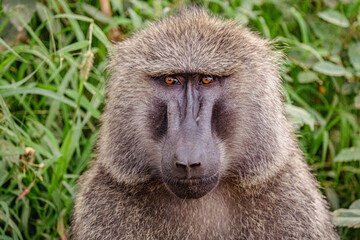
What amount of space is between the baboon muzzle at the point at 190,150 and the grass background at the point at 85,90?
78 cm

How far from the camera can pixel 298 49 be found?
15.4ft

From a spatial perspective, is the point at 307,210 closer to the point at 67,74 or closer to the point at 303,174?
the point at 303,174

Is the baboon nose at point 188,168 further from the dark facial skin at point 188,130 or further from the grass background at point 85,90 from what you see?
the grass background at point 85,90

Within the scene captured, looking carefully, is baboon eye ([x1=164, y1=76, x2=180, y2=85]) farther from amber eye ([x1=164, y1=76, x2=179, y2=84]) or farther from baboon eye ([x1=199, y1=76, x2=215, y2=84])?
baboon eye ([x1=199, y1=76, x2=215, y2=84])

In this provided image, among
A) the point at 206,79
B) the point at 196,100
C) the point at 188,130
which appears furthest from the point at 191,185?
the point at 206,79

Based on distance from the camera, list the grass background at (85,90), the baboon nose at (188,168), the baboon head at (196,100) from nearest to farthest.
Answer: the baboon nose at (188,168)
the baboon head at (196,100)
the grass background at (85,90)

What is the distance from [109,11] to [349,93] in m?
1.98

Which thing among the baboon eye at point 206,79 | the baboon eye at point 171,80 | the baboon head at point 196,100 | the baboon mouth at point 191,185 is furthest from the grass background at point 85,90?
the baboon mouth at point 191,185

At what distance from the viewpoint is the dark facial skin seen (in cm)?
259

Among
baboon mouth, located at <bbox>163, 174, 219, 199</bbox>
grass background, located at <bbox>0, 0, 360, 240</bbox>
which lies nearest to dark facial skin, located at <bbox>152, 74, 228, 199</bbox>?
baboon mouth, located at <bbox>163, 174, 219, 199</bbox>

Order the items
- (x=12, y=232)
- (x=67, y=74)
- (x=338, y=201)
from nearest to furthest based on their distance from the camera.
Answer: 1. (x=12, y=232)
2. (x=67, y=74)
3. (x=338, y=201)

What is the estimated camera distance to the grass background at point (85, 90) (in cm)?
371

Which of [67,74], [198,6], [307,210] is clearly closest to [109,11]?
[67,74]

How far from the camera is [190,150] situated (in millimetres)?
2564
